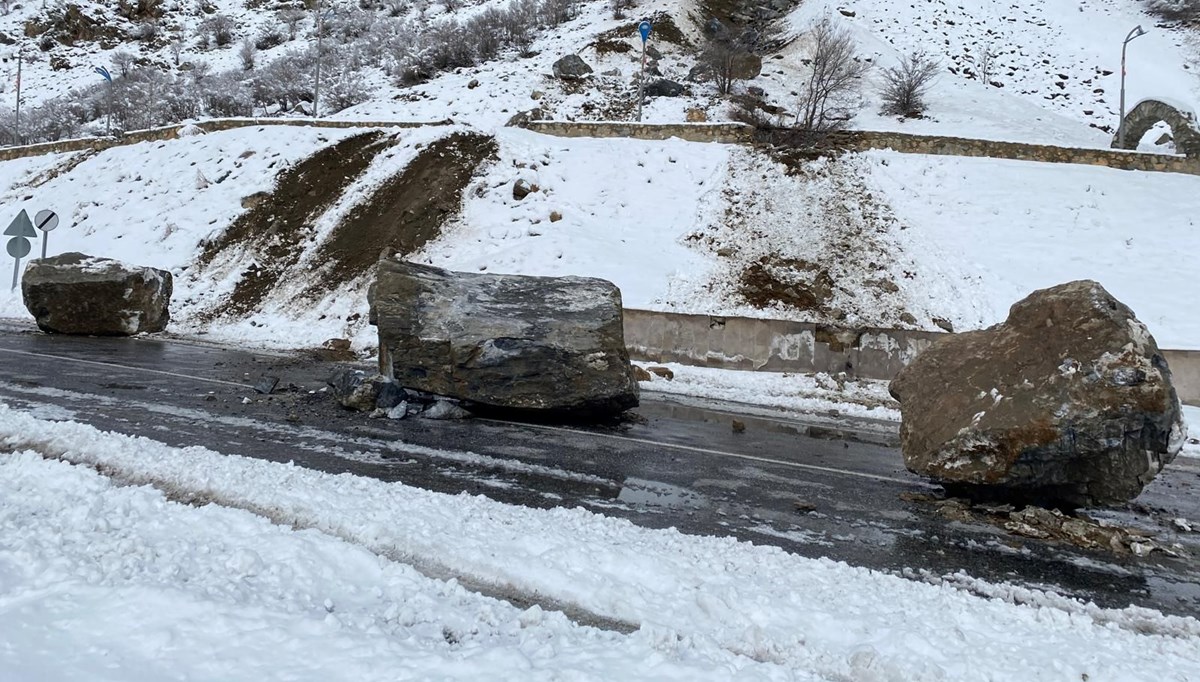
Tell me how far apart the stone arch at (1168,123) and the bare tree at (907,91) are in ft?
27.7

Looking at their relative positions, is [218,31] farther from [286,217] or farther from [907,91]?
[907,91]

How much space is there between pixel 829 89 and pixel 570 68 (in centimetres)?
1390

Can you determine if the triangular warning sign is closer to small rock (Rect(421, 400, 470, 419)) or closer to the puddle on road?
small rock (Rect(421, 400, 470, 419))

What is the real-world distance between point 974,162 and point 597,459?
23086 mm

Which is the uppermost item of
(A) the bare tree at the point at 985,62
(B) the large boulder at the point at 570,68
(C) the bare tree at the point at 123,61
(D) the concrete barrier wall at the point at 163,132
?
(C) the bare tree at the point at 123,61

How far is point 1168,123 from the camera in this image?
1071 inches

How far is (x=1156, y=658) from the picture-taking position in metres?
3.38

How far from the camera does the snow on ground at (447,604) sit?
2.71 meters

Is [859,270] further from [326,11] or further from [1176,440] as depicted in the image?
[326,11]

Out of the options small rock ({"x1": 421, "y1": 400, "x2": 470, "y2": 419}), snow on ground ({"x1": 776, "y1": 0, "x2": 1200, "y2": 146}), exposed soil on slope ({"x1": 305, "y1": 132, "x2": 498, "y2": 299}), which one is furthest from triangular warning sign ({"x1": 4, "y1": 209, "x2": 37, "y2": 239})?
snow on ground ({"x1": 776, "y1": 0, "x2": 1200, "y2": 146})

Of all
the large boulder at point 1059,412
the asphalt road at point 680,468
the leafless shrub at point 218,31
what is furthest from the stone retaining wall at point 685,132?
the leafless shrub at point 218,31

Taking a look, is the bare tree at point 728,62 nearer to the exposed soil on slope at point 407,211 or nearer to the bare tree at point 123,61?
the exposed soil on slope at point 407,211

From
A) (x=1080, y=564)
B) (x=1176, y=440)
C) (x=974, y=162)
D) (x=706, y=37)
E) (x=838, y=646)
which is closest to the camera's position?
(x=838, y=646)

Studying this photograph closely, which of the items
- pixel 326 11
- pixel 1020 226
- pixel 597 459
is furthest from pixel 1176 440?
pixel 326 11
